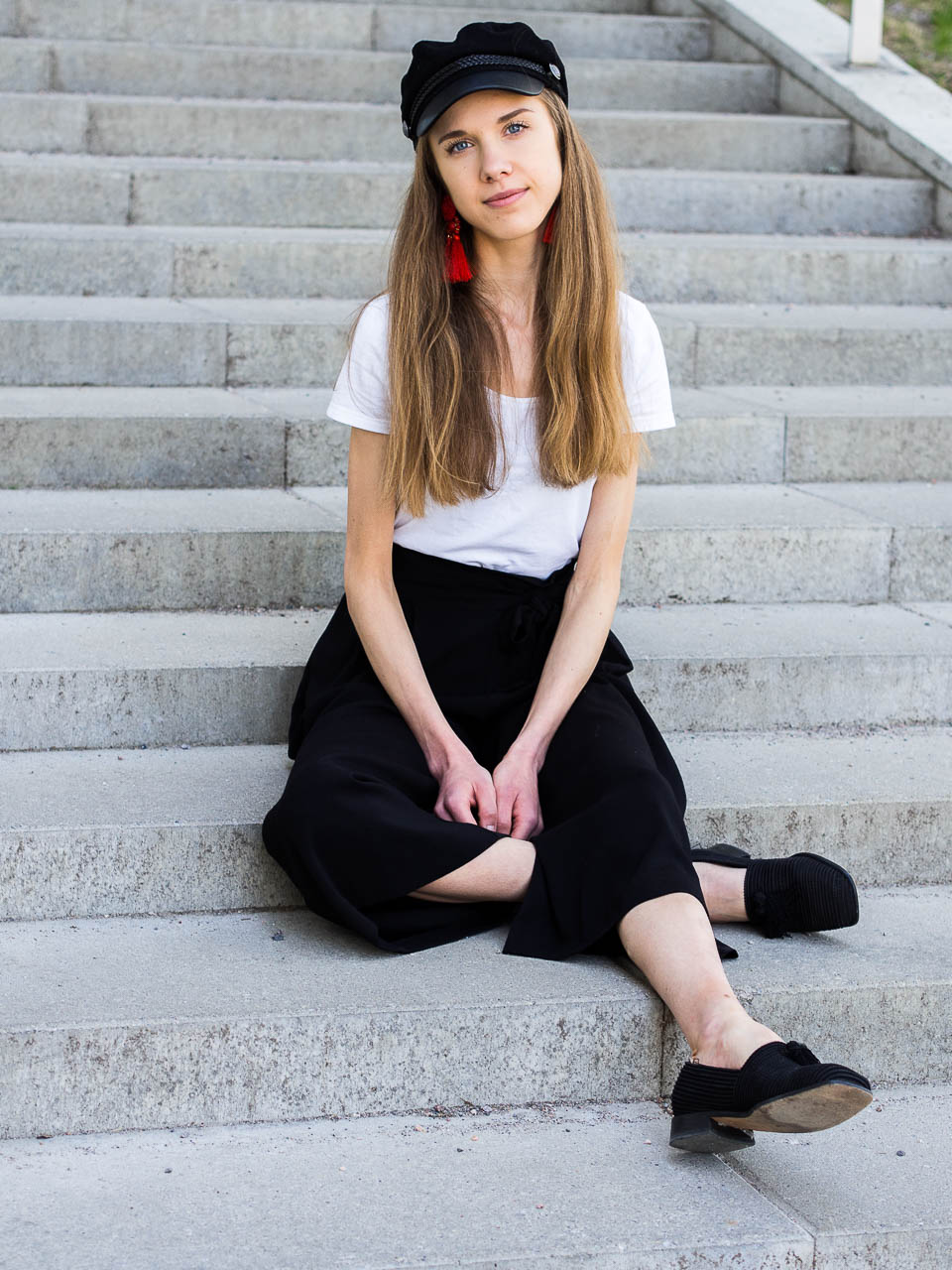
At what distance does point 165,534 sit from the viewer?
3.43 metres

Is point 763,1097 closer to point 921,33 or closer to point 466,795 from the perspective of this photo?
point 466,795

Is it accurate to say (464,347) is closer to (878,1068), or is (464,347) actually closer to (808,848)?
(808,848)

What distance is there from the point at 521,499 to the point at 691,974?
913mm

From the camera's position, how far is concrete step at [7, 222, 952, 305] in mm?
4637

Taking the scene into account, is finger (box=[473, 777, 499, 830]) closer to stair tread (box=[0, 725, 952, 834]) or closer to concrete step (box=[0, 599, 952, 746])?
stair tread (box=[0, 725, 952, 834])

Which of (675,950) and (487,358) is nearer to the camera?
(675,950)

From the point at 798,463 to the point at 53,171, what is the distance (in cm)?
252

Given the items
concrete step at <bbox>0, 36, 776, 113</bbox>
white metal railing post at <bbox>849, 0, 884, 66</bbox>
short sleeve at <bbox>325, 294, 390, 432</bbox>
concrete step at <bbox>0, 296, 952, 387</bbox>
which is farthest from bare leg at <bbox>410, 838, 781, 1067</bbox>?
white metal railing post at <bbox>849, 0, 884, 66</bbox>

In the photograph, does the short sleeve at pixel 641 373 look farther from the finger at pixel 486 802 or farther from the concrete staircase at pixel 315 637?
the finger at pixel 486 802

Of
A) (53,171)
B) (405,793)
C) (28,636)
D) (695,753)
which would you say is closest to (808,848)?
(695,753)

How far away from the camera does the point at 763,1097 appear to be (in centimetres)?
210

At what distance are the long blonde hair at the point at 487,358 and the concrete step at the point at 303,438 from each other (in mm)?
1112

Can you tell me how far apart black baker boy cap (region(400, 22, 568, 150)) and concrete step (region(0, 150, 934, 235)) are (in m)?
2.08

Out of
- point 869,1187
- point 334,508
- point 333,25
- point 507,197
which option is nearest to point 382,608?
point 507,197
